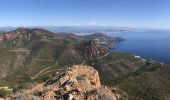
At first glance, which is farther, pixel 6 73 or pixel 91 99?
pixel 6 73

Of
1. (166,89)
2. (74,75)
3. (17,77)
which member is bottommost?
(17,77)

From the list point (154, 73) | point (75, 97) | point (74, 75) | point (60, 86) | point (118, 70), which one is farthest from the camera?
point (118, 70)

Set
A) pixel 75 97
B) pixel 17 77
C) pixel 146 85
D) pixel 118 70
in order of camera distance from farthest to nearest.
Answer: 1. pixel 118 70
2. pixel 17 77
3. pixel 146 85
4. pixel 75 97

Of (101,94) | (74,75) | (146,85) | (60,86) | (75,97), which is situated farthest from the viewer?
(146,85)

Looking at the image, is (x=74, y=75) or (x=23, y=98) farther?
(x=74, y=75)

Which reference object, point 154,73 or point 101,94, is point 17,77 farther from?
point 101,94

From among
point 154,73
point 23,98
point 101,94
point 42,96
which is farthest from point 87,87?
point 154,73

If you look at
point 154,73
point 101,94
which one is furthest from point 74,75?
point 154,73

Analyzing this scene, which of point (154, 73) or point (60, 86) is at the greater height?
point (60, 86)

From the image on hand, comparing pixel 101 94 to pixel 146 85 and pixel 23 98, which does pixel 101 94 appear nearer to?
pixel 23 98
